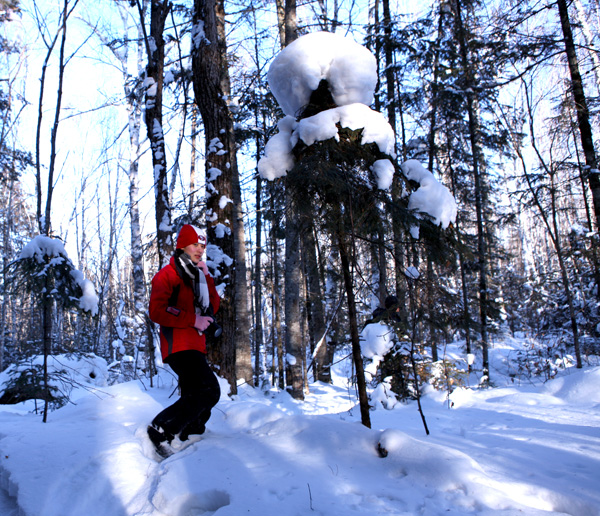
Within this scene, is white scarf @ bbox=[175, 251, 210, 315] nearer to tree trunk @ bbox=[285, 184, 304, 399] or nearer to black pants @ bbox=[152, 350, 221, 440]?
black pants @ bbox=[152, 350, 221, 440]

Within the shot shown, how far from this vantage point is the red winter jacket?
9.61 ft

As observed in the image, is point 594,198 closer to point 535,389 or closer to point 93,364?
point 535,389

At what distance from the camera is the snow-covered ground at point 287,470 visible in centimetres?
209

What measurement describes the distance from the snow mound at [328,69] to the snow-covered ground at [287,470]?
2.81 meters

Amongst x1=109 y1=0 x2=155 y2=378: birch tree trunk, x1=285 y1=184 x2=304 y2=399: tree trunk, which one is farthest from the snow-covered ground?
x1=109 y1=0 x2=155 y2=378: birch tree trunk

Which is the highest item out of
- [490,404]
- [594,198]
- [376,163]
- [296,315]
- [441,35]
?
[441,35]

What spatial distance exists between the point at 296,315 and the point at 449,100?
8.03m

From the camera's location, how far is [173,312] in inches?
116

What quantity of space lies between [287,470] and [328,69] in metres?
3.15

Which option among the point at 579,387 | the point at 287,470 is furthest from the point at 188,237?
the point at 579,387

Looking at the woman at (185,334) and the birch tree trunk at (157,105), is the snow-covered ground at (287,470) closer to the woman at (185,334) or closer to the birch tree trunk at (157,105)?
the woman at (185,334)

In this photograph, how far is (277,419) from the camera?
3.39 m

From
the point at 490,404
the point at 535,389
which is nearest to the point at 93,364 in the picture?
the point at 490,404

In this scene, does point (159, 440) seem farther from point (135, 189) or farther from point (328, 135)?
point (135, 189)
